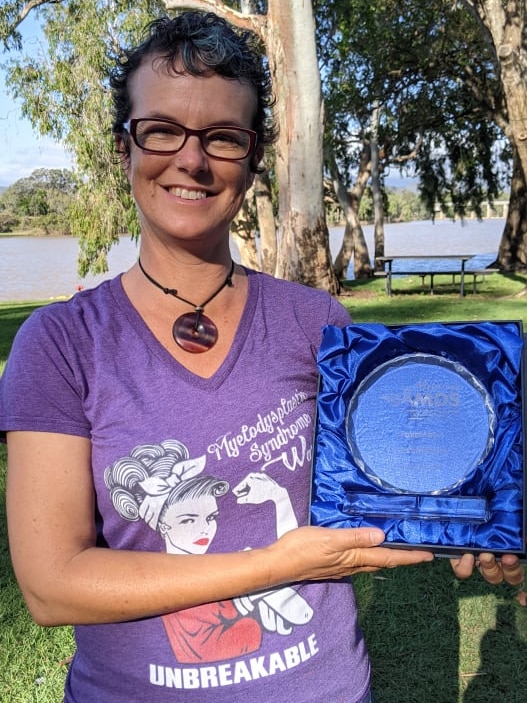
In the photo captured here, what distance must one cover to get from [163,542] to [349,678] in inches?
16.8

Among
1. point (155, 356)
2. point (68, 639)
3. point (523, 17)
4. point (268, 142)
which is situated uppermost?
point (523, 17)

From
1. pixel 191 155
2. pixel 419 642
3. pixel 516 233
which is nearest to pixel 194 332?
pixel 191 155

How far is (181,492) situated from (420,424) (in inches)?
20.3

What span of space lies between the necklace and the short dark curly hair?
1.05 feet

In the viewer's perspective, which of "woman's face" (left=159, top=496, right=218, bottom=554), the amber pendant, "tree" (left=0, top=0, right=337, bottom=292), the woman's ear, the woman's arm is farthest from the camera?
"tree" (left=0, top=0, right=337, bottom=292)

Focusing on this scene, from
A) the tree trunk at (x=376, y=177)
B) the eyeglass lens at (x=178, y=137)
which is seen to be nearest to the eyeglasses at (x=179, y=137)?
the eyeglass lens at (x=178, y=137)

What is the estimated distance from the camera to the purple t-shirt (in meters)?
1.25

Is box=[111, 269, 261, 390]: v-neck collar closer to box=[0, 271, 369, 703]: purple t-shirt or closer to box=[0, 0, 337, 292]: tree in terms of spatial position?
box=[0, 271, 369, 703]: purple t-shirt

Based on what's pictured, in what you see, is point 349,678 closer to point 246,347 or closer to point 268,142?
point 246,347

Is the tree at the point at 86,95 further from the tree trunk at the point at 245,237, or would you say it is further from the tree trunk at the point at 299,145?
the tree trunk at the point at 245,237

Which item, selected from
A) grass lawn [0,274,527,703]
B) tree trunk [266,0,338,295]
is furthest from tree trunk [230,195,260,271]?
grass lawn [0,274,527,703]

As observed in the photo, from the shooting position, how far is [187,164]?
1.37 meters

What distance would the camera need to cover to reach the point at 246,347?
4.65ft

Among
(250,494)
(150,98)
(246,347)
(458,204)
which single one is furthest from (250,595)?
(458,204)
